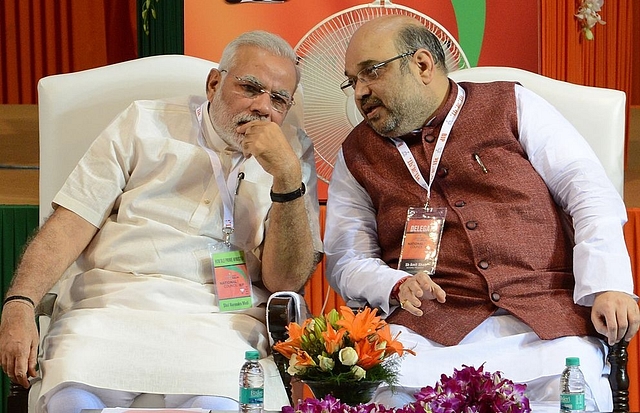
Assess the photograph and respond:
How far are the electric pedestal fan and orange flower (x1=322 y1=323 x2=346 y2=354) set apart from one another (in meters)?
1.51

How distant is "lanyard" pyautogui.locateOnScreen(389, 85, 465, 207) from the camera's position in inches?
98.0

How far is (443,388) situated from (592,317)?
0.86 m

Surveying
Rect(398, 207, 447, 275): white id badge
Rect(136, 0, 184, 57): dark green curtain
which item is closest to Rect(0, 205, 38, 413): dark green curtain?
Rect(398, 207, 447, 275): white id badge

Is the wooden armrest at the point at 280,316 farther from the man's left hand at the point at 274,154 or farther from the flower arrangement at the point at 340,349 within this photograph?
the flower arrangement at the point at 340,349

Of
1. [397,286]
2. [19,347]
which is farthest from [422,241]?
[19,347]

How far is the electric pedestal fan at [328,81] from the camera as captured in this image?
322 cm

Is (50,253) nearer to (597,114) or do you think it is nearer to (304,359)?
(304,359)

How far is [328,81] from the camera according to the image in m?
3.26

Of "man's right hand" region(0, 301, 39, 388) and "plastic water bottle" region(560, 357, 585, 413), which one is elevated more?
"plastic water bottle" region(560, 357, 585, 413)

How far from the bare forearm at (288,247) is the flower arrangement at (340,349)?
605 millimetres

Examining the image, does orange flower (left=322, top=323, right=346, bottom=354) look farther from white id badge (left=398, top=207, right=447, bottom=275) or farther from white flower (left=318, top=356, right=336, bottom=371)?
white id badge (left=398, top=207, right=447, bottom=275)

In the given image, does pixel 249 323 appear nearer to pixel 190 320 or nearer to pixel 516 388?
pixel 190 320

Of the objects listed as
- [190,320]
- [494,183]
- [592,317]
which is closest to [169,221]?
[190,320]

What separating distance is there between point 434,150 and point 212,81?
2.11ft
